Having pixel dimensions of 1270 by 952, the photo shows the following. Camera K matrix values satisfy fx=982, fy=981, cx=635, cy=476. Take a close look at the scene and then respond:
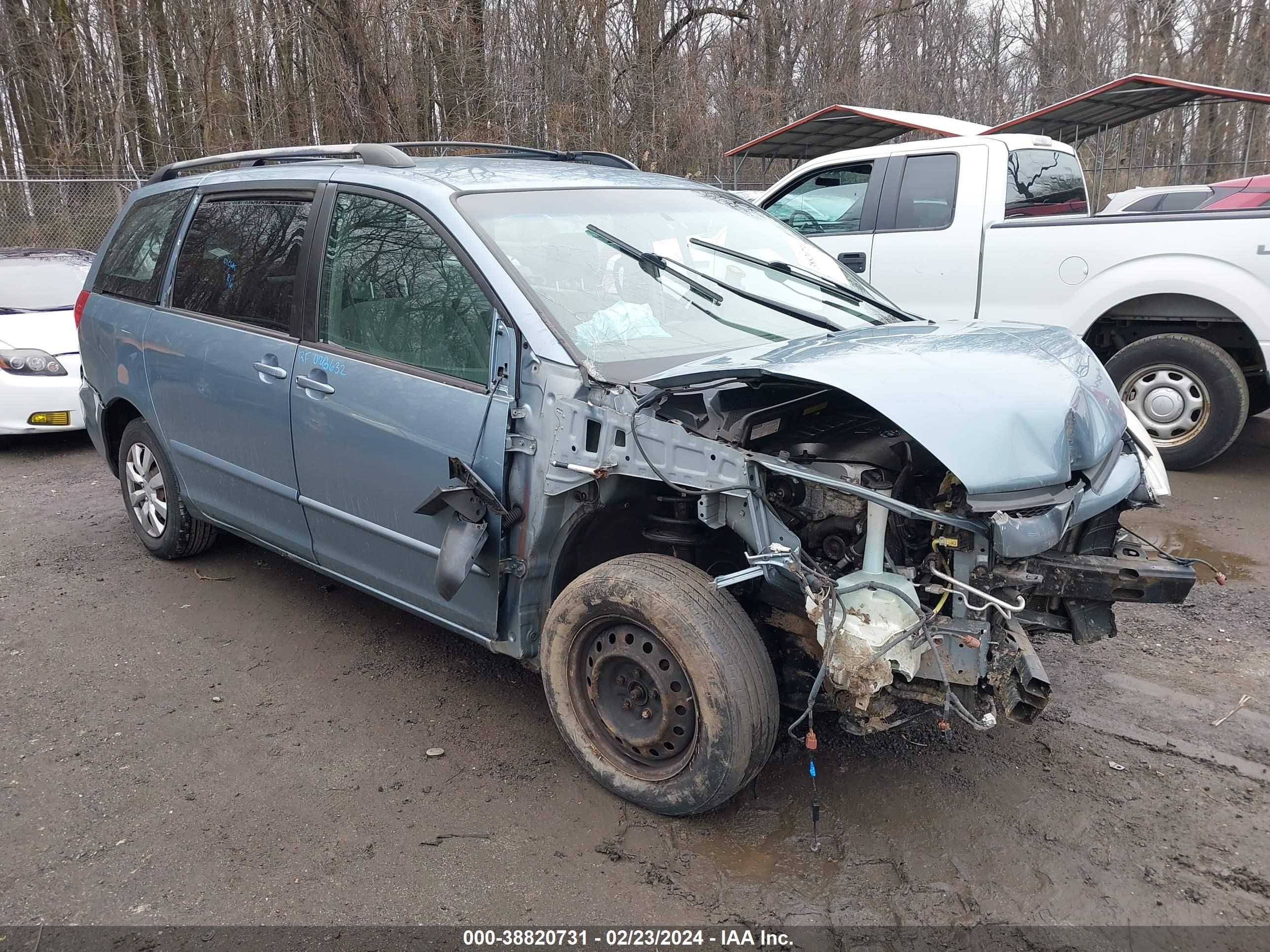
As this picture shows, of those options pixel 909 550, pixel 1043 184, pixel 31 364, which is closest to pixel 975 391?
pixel 909 550

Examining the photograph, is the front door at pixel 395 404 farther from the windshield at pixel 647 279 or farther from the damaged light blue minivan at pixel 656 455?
the windshield at pixel 647 279

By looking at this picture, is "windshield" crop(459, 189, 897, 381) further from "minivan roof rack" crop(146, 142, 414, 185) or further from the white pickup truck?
the white pickup truck

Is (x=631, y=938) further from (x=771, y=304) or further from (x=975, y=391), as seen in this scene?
(x=771, y=304)

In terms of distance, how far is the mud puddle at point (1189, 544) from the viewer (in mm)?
4820

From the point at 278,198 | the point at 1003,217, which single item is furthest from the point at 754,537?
the point at 1003,217

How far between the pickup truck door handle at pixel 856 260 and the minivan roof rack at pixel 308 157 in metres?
3.82

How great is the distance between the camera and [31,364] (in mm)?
7469

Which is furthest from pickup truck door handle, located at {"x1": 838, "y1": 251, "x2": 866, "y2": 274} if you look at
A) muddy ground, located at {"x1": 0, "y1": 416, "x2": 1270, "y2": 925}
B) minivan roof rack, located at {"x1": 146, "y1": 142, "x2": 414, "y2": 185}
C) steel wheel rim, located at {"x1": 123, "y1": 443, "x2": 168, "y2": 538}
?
steel wheel rim, located at {"x1": 123, "y1": 443, "x2": 168, "y2": 538}

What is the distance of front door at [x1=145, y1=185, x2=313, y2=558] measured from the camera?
12.7 feet

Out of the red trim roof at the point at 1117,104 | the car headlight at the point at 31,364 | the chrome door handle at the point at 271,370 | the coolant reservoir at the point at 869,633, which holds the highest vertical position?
the red trim roof at the point at 1117,104

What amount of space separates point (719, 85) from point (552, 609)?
61.4ft

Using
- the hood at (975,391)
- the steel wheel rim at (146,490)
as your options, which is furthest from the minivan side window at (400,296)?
the steel wheel rim at (146,490)

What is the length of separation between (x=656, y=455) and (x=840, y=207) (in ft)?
17.2

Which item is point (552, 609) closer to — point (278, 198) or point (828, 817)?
point (828, 817)
